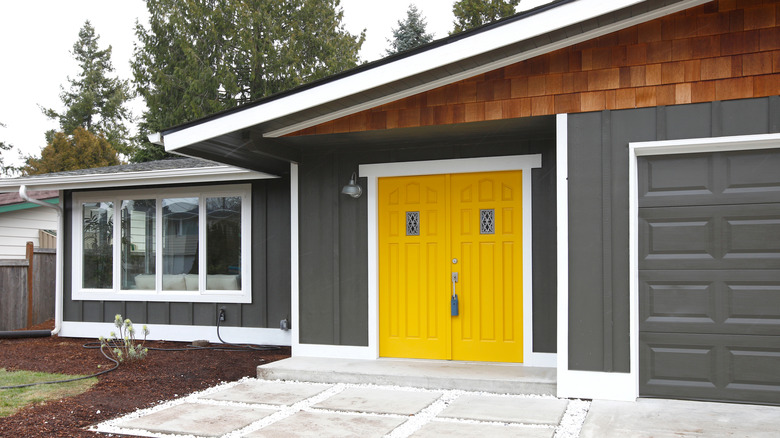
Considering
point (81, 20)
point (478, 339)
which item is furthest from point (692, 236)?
point (81, 20)

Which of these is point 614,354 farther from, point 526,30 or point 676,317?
point 526,30

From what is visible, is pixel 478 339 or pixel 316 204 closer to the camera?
pixel 478 339

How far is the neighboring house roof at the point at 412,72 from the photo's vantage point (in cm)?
453

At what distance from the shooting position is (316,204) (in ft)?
21.4

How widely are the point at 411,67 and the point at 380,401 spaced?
261 cm

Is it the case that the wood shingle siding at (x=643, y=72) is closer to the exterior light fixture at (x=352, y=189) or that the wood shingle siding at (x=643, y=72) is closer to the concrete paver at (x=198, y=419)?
the exterior light fixture at (x=352, y=189)

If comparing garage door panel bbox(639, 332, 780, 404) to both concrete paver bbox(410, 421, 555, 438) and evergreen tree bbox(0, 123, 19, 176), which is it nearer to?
concrete paver bbox(410, 421, 555, 438)

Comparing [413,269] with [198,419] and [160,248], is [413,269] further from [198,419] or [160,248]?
[160,248]

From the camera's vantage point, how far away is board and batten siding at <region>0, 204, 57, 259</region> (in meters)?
11.8

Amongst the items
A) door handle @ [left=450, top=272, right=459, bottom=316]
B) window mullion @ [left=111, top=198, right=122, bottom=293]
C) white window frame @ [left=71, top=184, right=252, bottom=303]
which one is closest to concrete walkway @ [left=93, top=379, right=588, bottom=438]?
door handle @ [left=450, top=272, right=459, bottom=316]

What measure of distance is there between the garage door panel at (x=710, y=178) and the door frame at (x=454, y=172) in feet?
4.04

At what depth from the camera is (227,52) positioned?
71.4ft

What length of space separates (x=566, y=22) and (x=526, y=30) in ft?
0.92

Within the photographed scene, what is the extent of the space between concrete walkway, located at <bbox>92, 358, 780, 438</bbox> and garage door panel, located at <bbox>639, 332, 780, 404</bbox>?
10cm
